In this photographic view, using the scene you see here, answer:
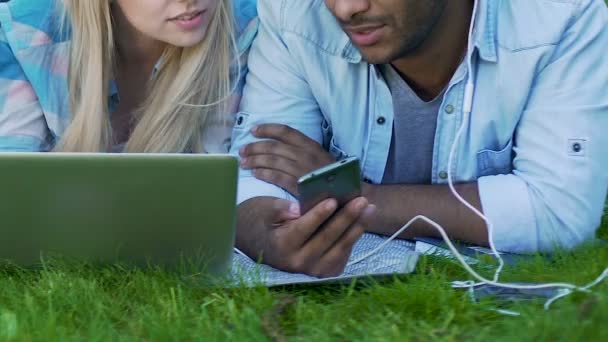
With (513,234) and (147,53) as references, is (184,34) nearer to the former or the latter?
(147,53)

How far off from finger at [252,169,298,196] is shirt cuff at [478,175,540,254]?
1.87 ft

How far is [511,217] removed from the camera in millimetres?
3350

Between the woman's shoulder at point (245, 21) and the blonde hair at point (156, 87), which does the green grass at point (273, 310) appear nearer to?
the blonde hair at point (156, 87)

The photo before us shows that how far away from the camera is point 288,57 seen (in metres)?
3.69

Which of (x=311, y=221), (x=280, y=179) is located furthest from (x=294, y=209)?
(x=280, y=179)

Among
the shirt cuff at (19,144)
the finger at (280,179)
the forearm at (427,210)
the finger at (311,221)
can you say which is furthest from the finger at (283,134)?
the shirt cuff at (19,144)

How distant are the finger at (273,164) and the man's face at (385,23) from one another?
1.34ft

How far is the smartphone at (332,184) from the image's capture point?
108 inches

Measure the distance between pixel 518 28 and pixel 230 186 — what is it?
1.23 meters

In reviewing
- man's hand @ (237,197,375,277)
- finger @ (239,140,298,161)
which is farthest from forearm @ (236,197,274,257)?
finger @ (239,140,298,161)

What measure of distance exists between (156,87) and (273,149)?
539mm

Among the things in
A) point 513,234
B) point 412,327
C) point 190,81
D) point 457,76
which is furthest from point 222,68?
point 412,327

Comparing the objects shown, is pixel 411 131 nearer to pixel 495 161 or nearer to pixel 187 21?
pixel 495 161

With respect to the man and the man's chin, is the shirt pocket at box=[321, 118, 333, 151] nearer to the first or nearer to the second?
the man
